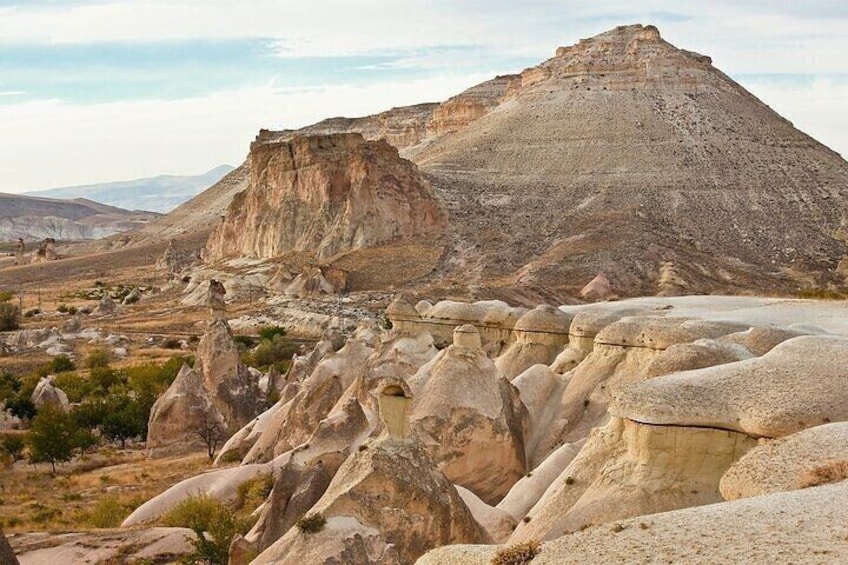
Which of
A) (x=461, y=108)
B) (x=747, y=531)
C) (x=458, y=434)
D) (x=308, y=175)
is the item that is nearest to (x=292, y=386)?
(x=458, y=434)

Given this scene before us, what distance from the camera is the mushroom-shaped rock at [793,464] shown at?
276 inches

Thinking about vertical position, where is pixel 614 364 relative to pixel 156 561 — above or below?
above

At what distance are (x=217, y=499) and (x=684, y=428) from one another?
24.2 ft

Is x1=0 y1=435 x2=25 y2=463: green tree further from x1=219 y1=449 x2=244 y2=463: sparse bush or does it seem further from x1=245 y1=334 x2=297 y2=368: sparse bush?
x1=245 y1=334 x2=297 y2=368: sparse bush

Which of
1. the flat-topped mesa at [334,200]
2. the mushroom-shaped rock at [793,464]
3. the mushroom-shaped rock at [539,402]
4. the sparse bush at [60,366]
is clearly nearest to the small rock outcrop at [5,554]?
the mushroom-shaped rock at [793,464]

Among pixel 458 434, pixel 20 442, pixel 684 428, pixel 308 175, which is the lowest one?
pixel 20 442

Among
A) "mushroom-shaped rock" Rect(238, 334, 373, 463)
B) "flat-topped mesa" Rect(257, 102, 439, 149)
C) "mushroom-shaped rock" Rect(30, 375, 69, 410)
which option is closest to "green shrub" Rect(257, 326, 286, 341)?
"mushroom-shaped rock" Rect(30, 375, 69, 410)

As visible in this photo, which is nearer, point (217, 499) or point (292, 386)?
point (217, 499)

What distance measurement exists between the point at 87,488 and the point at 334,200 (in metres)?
44.0

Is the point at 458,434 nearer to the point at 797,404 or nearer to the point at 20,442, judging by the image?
the point at 797,404

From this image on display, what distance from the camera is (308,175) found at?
208 ft

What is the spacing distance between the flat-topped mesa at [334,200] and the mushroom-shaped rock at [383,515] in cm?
4801

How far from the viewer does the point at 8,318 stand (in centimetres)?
5019

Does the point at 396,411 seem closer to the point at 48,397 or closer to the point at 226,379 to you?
the point at 226,379
